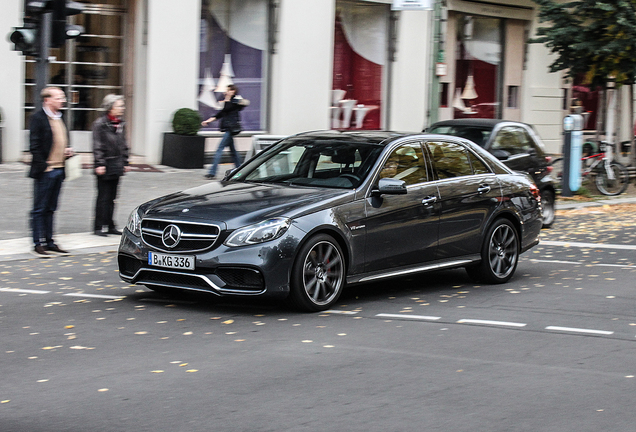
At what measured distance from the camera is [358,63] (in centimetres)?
2350

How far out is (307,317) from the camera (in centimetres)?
771

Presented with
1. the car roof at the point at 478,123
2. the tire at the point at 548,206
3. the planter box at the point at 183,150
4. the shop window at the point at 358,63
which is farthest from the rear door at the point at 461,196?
the shop window at the point at 358,63

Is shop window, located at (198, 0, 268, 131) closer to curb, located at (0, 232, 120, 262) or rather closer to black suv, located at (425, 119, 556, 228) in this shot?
black suv, located at (425, 119, 556, 228)

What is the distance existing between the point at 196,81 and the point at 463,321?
13515 millimetres

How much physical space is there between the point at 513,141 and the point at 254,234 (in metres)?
8.20

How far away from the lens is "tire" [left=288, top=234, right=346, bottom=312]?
7645mm

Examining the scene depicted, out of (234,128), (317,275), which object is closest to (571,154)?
(234,128)

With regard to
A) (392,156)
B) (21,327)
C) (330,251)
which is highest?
(392,156)

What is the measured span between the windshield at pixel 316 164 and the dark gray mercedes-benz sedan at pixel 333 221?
0.01 meters

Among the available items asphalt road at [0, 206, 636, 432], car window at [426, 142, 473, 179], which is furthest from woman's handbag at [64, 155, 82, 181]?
car window at [426, 142, 473, 179]

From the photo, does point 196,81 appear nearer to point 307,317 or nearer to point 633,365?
point 307,317

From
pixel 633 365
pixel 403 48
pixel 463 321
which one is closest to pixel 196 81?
pixel 403 48

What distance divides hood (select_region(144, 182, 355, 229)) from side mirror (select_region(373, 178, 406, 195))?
25cm

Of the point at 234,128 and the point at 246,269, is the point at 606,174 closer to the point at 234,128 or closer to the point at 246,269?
the point at 234,128
